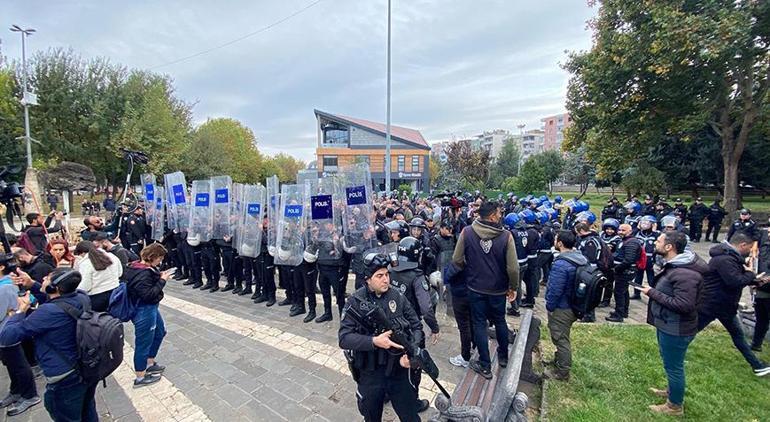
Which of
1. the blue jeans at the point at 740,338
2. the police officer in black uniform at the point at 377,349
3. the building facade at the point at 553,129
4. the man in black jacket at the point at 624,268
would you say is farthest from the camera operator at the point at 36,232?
the building facade at the point at 553,129

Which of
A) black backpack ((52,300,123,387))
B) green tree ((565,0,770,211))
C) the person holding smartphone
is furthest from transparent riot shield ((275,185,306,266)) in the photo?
green tree ((565,0,770,211))

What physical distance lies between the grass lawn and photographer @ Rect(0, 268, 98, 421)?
4478 millimetres

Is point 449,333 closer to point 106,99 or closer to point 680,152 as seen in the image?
point 106,99

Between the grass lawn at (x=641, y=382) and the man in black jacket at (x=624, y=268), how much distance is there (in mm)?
895

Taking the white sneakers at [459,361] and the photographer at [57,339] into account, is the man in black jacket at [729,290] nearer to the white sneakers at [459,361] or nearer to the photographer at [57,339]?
the white sneakers at [459,361]

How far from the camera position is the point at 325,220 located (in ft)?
19.8

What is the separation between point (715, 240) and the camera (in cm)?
1379

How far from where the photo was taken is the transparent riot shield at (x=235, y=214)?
7289 millimetres

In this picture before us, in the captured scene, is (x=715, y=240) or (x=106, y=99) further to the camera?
(x=106, y=99)

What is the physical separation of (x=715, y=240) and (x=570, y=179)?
1378 inches

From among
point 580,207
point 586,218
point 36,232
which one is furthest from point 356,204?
point 580,207

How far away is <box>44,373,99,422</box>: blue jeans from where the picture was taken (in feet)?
9.41

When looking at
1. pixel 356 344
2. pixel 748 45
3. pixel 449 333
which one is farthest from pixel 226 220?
pixel 748 45

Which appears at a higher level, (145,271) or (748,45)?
(748,45)
